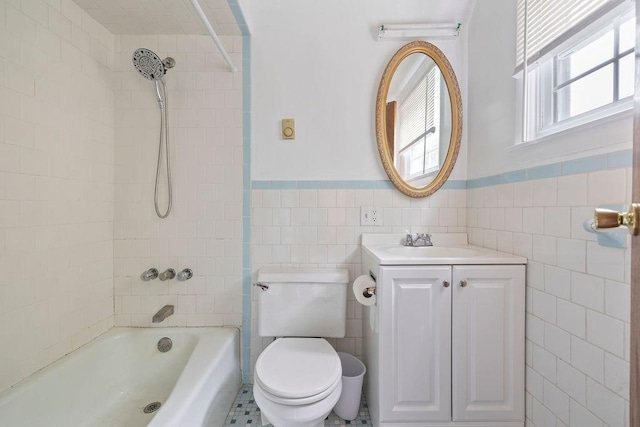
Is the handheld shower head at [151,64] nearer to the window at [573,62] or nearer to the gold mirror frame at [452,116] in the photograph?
the gold mirror frame at [452,116]

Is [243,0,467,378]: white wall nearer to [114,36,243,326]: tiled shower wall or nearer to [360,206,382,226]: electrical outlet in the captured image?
[360,206,382,226]: electrical outlet

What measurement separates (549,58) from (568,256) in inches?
33.9

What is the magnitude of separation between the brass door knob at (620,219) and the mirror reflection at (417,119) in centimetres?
116

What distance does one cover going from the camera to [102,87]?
5.19 feet

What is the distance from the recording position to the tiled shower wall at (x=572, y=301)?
2.76 feet

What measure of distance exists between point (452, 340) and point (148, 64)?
209 centimetres

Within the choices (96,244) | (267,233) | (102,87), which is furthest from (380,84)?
(96,244)

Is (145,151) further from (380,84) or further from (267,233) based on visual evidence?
(380,84)

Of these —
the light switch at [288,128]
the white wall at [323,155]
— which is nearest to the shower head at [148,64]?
the white wall at [323,155]

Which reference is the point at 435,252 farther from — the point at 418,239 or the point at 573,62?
the point at 573,62

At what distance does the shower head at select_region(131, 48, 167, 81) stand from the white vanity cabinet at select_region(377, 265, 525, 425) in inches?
63.5

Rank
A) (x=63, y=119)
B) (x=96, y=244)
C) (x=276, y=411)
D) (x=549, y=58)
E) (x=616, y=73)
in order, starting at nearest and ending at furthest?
1. (x=616, y=73)
2. (x=276, y=411)
3. (x=549, y=58)
4. (x=63, y=119)
5. (x=96, y=244)

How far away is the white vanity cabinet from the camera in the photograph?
1.19 meters

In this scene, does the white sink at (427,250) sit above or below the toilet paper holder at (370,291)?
above
